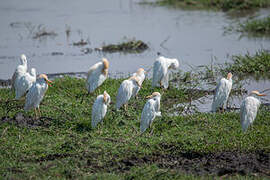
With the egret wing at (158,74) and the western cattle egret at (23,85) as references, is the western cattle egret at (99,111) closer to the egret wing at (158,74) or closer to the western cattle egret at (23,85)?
the western cattle egret at (23,85)

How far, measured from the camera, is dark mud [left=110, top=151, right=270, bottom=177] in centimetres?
599

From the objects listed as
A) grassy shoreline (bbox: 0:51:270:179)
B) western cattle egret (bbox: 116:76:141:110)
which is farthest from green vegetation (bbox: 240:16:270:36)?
western cattle egret (bbox: 116:76:141:110)

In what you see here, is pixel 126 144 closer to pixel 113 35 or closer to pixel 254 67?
pixel 254 67

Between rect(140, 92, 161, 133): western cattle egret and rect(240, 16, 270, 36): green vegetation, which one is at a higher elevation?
rect(240, 16, 270, 36): green vegetation

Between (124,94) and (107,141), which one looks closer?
(107,141)

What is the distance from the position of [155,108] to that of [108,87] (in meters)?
2.84

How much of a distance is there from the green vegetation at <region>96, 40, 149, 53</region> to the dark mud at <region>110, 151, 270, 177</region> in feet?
30.7

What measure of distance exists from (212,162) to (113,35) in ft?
41.5

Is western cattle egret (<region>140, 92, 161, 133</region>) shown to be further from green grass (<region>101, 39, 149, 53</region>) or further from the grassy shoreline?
green grass (<region>101, 39, 149, 53</region>)

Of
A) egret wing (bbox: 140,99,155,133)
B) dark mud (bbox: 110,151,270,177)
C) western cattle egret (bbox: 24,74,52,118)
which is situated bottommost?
dark mud (bbox: 110,151,270,177)

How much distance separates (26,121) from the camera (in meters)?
8.00

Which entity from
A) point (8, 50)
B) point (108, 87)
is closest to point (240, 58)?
point (108, 87)

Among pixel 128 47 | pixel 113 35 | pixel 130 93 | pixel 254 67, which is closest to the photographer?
pixel 130 93

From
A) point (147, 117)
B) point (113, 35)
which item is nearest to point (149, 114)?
point (147, 117)
